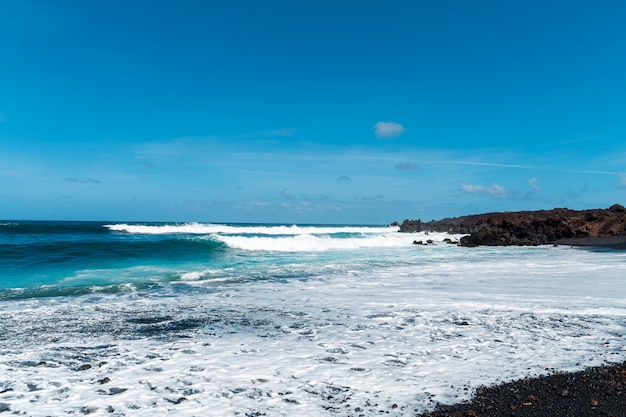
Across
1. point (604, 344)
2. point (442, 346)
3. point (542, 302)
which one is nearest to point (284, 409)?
point (442, 346)

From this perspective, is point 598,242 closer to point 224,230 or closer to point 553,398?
point 553,398

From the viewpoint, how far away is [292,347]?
5.95 m

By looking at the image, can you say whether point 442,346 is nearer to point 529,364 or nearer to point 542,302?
point 529,364

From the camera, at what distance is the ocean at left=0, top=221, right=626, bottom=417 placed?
4266mm

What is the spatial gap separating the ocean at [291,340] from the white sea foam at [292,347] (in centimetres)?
2

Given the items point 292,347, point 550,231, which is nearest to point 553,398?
point 292,347

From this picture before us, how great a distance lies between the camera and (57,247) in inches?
902

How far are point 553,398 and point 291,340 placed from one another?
3.39 metres

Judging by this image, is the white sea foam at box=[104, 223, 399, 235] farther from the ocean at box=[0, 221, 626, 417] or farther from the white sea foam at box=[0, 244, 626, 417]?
the white sea foam at box=[0, 244, 626, 417]

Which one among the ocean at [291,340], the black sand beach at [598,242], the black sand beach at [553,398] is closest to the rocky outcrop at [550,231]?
the black sand beach at [598,242]

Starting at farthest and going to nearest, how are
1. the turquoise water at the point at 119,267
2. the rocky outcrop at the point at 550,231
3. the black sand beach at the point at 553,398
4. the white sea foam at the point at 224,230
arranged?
the white sea foam at the point at 224,230 → the rocky outcrop at the point at 550,231 → the turquoise water at the point at 119,267 → the black sand beach at the point at 553,398

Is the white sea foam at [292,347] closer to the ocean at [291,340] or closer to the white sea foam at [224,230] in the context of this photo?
the ocean at [291,340]

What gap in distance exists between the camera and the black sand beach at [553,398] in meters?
3.82

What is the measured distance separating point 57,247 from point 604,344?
24.3 meters
